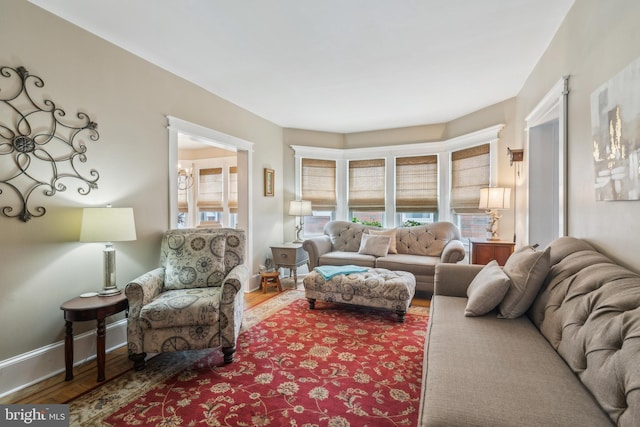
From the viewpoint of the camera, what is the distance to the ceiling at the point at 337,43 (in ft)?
7.10

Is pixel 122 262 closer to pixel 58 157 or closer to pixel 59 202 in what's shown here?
pixel 59 202

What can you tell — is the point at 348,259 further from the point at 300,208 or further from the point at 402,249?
the point at 300,208

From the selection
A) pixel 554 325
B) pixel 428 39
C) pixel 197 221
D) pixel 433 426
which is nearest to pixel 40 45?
pixel 428 39

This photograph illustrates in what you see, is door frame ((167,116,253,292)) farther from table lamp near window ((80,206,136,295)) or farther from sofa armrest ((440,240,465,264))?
sofa armrest ((440,240,465,264))

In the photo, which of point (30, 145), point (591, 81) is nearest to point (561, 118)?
point (591, 81)

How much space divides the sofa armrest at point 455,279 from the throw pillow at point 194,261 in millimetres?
1954

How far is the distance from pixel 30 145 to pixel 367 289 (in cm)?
302

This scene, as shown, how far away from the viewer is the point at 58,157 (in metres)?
2.23

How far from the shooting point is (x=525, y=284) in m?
1.78

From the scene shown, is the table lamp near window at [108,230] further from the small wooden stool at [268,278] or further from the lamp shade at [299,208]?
the lamp shade at [299,208]

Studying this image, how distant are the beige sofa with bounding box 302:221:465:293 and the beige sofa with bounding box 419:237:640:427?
6.68 ft

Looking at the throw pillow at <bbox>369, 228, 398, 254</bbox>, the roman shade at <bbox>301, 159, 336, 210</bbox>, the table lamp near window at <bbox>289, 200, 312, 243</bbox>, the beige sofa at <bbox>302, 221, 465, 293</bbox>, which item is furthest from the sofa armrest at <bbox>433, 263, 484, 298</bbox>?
the roman shade at <bbox>301, 159, 336, 210</bbox>

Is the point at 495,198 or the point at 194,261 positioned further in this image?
the point at 495,198

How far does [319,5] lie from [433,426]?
2.50 metres
